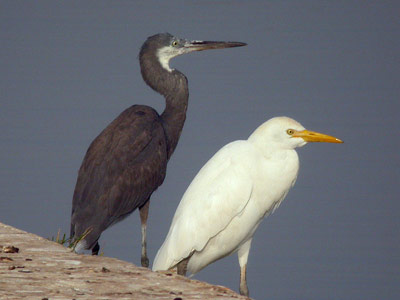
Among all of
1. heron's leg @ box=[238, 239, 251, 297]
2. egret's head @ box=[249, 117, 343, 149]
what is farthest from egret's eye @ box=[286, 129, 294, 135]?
heron's leg @ box=[238, 239, 251, 297]

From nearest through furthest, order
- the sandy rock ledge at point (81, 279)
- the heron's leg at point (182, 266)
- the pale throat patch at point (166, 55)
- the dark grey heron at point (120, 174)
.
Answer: the sandy rock ledge at point (81, 279), the heron's leg at point (182, 266), the dark grey heron at point (120, 174), the pale throat patch at point (166, 55)

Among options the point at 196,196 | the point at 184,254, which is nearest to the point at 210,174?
the point at 196,196

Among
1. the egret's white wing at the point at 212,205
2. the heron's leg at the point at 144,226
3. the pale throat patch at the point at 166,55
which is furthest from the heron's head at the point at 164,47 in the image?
the egret's white wing at the point at 212,205

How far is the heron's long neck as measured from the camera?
8.94 meters

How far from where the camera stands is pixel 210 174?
7.25 meters

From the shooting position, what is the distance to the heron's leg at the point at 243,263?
7.38 metres

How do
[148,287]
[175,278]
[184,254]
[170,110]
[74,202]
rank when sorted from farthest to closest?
[170,110] < [74,202] < [184,254] < [175,278] < [148,287]

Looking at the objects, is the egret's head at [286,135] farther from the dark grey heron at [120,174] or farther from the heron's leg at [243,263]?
the dark grey heron at [120,174]

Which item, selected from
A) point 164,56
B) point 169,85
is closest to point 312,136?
point 169,85

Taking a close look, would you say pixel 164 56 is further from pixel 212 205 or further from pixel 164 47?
pixel 212 205

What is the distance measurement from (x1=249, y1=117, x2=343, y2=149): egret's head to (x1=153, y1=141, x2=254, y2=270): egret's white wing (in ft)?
0.73

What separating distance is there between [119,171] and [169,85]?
59.4 inches

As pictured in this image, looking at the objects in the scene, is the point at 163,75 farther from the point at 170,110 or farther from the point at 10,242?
the point at 10,242

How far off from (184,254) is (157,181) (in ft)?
4.14
